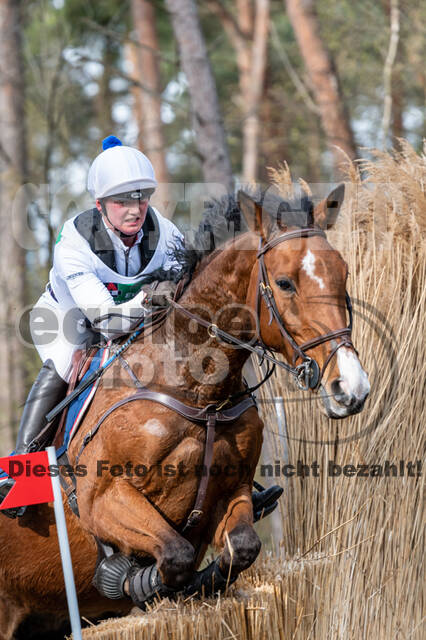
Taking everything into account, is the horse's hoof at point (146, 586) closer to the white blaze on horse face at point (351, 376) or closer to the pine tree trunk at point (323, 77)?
the white blaze on horse face at point (351, 376)

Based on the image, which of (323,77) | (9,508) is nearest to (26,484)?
(9,508)

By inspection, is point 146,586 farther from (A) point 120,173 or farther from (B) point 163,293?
(A) point 120,173

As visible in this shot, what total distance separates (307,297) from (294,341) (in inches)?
7.1

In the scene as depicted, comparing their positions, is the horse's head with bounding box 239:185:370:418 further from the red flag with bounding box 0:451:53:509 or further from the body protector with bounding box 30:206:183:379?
the red flag with bounding box 0:451:53:509

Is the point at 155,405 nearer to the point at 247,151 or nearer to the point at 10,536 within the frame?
the point at 10,536

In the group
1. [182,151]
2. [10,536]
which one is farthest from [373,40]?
[10,536]

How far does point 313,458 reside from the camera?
426 cm

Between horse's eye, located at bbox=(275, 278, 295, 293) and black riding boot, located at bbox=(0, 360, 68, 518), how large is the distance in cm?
136

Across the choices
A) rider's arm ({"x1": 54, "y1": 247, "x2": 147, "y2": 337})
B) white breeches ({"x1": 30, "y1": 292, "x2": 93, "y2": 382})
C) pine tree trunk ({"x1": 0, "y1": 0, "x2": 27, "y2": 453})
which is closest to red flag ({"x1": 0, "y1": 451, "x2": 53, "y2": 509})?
white breeches ({"x1": 30, "y1": 292, "x2": 93, "y2": 382})

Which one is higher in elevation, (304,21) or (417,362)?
(304,21)

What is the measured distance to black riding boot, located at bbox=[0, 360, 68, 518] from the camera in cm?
381

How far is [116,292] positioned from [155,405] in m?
0.68

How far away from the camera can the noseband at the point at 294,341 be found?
2895 mm

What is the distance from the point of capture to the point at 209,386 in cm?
332
